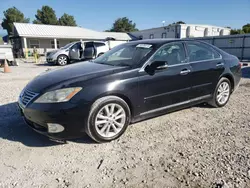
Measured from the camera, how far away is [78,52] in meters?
13.6

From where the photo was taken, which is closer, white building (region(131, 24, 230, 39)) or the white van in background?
the white van in background

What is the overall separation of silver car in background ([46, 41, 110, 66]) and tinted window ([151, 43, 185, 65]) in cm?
1000

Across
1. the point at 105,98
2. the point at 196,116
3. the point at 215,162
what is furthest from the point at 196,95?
the point at 105,98

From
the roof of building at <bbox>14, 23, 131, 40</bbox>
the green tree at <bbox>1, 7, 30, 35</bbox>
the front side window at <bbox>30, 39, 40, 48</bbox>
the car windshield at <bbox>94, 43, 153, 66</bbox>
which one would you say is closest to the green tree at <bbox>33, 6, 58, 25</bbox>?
the green tree at <bbox>1, 7, 30, 35</bbox>

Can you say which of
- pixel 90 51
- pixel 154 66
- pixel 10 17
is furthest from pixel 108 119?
pixel 10 17

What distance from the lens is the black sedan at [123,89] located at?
270cm

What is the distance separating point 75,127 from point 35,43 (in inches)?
1006

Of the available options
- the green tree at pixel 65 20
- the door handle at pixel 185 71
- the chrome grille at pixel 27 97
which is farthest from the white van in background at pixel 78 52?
the green tree at pixel 65 20

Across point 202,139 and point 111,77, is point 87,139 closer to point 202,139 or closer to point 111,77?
point 111,77

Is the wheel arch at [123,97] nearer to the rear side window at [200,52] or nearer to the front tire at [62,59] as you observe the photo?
the rear side window at [200,52]

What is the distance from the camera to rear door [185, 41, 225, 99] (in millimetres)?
3809

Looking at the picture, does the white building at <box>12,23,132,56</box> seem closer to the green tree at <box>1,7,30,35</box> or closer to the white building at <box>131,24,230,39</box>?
the white building at <box>131,24,230,39</box>

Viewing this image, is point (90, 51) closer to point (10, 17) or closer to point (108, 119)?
point (108, 119)

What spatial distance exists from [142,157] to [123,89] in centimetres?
101
